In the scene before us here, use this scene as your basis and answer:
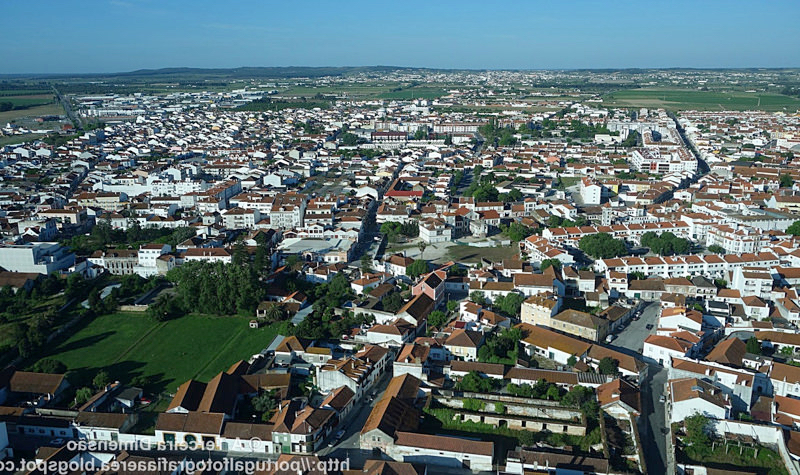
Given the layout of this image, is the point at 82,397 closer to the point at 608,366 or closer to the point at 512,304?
the point at 512,304

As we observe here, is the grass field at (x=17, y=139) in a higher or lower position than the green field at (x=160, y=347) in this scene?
higher

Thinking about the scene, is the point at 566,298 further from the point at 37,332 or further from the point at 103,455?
the point at 37,332

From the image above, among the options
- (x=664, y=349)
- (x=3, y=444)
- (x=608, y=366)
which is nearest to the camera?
(x=3, y=444)

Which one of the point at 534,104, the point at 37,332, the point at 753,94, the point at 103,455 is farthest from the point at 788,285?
the point at 753,94

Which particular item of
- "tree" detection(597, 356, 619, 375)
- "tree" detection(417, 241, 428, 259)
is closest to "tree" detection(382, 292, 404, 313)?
"tree" detection(417, 241, 428, 259)

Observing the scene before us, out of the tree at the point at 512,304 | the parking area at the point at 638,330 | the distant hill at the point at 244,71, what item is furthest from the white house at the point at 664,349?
the distant hill at the point at 244,71

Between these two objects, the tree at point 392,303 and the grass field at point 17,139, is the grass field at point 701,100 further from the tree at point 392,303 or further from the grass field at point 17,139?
the tree at point 392,303

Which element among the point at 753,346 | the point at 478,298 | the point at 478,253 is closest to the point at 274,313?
the point at 478,298
